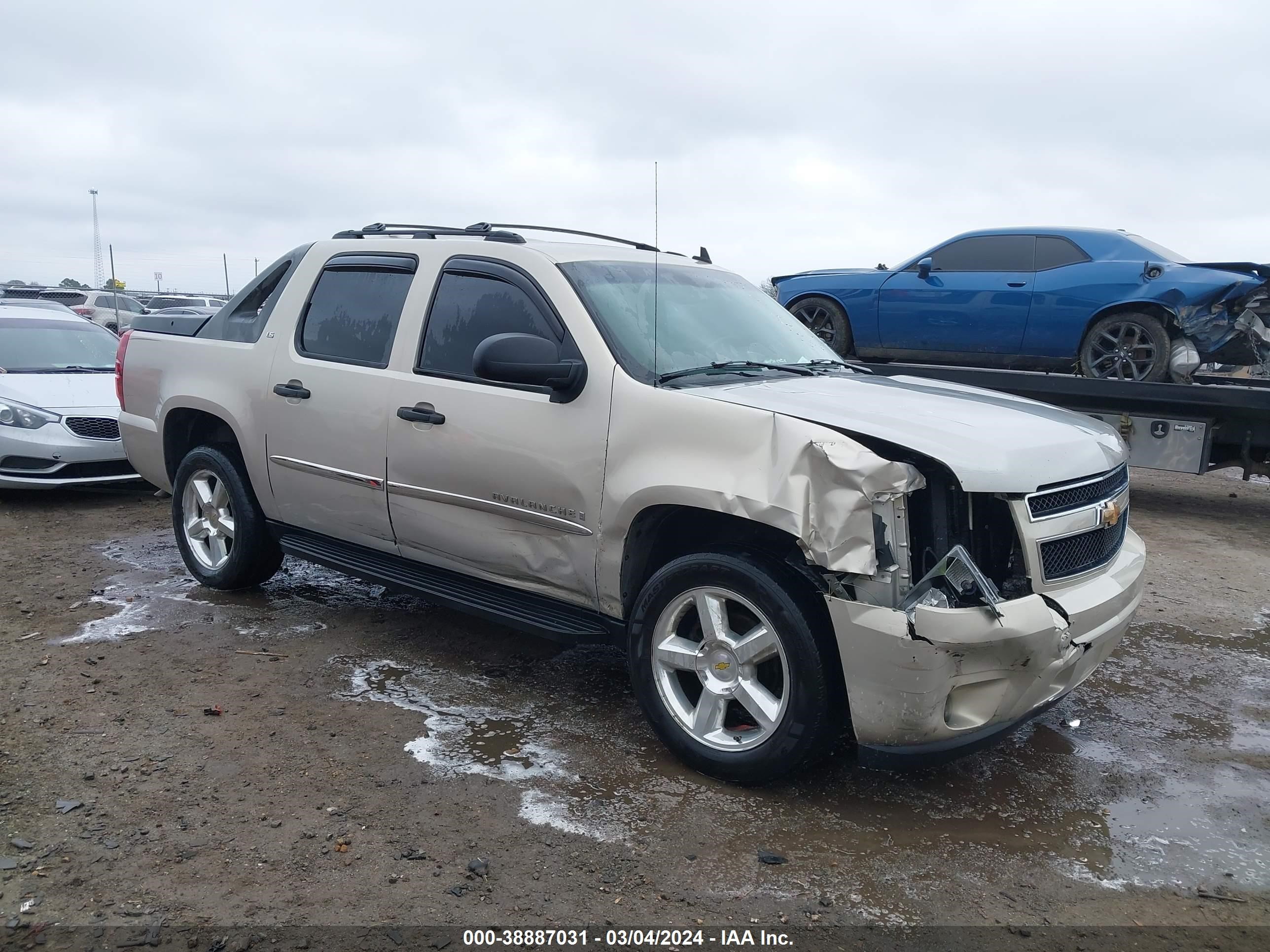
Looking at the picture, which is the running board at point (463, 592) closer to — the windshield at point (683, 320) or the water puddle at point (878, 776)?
the water puddle at point (878, 776)

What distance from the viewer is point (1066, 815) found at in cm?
350

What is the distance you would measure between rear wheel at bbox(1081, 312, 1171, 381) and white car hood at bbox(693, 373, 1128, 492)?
4658mm

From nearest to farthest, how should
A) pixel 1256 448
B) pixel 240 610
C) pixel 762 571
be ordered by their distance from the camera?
pixel 762 571 → pixel 240 610 → pixel 1256 448

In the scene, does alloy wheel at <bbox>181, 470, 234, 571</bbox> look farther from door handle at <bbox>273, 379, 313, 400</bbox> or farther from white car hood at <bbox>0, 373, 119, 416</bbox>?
white car hood at <bbox>0, 373, 119, 416</bbox>

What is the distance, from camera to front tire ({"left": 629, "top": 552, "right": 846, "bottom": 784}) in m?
3.33

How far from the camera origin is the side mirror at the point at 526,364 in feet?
12.4

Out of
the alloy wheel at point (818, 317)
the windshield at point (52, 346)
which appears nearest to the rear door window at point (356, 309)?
the windshield at point (52, 346)

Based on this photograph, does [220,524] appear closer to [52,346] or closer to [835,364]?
[835,364]

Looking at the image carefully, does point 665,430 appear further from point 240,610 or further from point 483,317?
point 240,610

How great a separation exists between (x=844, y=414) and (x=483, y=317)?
5.56 feet

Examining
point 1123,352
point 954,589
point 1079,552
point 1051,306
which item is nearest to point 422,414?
point 954,589

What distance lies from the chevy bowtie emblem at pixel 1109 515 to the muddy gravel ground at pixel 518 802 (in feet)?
3.13

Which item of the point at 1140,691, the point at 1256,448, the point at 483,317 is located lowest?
the point at 1140,691

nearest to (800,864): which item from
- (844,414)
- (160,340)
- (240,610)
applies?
(844,414)
